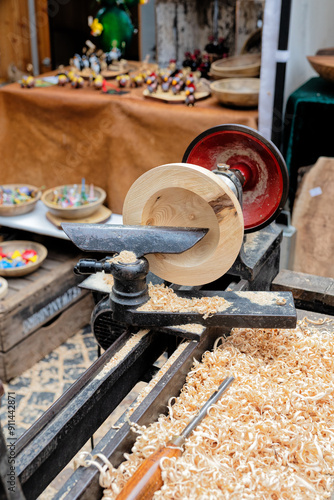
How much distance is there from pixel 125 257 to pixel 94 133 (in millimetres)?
2223

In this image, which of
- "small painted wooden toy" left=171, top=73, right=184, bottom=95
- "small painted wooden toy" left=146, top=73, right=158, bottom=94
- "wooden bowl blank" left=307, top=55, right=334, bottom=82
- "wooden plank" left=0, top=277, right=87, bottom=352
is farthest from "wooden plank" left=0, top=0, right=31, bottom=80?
"wooden bowl blank" left=307, top=55, right=334, bottom=82

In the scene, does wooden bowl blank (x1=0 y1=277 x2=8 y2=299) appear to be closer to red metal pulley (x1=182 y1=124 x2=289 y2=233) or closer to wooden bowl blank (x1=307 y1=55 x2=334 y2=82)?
red metal pulley (x1=182 y1=124 x2=289 y2=233)

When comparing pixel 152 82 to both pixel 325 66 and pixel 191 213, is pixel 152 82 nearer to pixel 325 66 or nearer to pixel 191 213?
pixel 325 66

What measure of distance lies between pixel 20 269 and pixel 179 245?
1.87 meters

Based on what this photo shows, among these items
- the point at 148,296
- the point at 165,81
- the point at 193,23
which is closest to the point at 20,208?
the point at 165,81

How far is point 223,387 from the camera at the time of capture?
3.87 feet

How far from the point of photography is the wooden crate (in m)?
2.76

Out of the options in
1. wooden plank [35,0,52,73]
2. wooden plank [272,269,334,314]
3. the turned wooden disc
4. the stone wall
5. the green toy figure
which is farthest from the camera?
wooden plank [35,0,52,73]

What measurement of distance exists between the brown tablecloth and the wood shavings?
5.72 feet

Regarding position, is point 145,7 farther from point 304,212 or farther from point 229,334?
point 229,334

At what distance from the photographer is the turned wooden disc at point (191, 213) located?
49.8 inches

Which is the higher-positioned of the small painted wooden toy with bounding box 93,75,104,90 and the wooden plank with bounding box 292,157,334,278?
the small painted wooden toy with bounding box 93,75,104,90

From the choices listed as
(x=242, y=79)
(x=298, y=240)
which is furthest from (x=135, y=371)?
(x=242, y=79)

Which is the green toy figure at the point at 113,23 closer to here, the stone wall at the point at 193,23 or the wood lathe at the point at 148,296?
the stone wall at the point at 193,23
